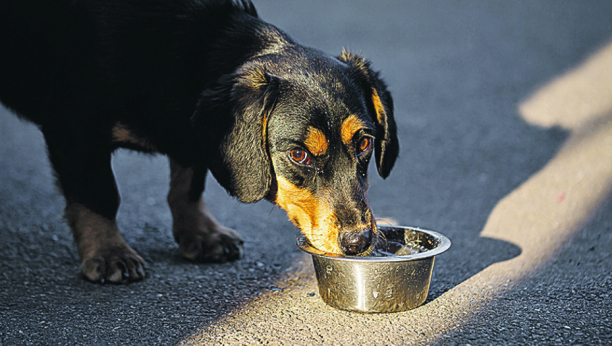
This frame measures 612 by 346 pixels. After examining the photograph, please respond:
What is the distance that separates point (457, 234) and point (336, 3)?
907 centimetres

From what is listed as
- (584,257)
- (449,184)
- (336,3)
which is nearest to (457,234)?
(584,257)

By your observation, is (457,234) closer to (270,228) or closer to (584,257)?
(584,257)

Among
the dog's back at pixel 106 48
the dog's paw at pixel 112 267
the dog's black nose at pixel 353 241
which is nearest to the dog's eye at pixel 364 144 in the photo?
the dog's black nose at pixel 353 241

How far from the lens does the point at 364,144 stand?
2691mm

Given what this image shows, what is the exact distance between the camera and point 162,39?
2.96 m

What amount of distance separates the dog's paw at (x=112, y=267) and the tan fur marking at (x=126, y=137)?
0.57 metres

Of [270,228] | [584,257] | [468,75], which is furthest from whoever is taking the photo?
[468,75]

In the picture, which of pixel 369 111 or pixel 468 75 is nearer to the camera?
pixel 369 111

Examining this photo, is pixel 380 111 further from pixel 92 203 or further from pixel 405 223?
pixel 92 203

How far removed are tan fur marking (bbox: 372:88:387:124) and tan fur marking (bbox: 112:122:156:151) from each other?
118cm

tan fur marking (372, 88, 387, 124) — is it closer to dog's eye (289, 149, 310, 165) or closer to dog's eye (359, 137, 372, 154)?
dog's eye (359, 137, 372, 154)

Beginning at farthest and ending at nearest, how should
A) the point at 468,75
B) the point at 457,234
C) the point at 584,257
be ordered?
the point at 468,75
the point at 457,234
the point at 584,257

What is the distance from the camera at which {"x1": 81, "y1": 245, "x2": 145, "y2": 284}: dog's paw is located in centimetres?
303

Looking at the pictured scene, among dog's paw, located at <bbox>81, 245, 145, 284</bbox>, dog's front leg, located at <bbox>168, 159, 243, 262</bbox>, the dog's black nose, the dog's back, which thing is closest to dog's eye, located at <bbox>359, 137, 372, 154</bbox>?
the dog's black nose
